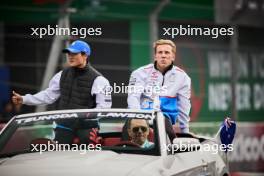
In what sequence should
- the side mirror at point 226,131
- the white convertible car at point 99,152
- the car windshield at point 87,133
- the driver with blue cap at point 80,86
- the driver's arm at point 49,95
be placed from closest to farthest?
the white convertible car at point 99,152
the car windshield at point 87,133
the driver with blue cap at point 80,86
the driver's arm at point 49,95
the side mirror at point 226,131

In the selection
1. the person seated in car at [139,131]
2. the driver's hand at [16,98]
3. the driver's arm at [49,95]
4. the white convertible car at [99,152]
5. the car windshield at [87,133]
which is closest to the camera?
the white convertible car at [99,152]

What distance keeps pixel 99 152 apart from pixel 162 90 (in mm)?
1903

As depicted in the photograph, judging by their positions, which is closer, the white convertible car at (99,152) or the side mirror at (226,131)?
the white convertible car at (99,152)

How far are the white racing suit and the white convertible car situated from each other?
57 centimetres

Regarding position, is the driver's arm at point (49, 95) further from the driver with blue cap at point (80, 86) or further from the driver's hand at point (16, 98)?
the driver's hand at point (16, 98)

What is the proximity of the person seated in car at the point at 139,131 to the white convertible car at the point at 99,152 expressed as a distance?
0.04m

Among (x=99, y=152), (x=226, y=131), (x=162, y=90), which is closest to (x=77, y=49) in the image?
(x=162, y=90)

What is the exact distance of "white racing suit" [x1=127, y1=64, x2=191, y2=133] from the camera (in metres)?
8.55

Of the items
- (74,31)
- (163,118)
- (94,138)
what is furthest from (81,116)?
(74,31)

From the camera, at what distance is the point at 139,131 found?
732 cm

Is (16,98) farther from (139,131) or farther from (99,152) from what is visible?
(99,152)

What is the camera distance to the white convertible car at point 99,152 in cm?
628

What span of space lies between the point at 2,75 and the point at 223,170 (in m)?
6.13

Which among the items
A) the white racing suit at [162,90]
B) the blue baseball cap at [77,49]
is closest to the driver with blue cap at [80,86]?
the blue baseball cap at [77,49]
